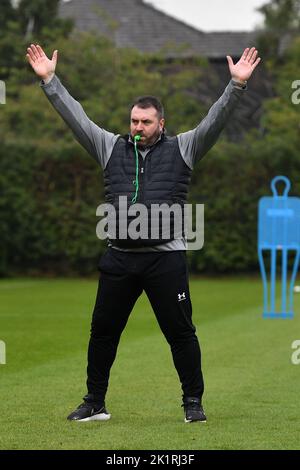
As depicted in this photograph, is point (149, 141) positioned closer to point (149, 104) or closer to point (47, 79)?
point (149, 104)

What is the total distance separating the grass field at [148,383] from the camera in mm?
6941

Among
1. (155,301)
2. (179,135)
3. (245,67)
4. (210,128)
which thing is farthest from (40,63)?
(155,301)

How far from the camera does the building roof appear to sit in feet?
160

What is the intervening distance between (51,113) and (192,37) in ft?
63.1

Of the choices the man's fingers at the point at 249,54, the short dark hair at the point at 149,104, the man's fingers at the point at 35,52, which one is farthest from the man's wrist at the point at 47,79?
the man's fingers at the point at 249,54

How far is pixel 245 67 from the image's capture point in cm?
739

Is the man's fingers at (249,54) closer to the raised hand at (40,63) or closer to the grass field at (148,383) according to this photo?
the raised hand at (40,63)

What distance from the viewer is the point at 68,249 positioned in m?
25.8

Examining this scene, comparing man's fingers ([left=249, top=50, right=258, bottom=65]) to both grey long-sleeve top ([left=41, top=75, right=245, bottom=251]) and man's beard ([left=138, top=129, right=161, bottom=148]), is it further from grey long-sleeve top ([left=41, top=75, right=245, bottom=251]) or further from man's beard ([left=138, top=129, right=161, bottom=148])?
man's beard ([left=138, top=129, right=161, bottom=148])

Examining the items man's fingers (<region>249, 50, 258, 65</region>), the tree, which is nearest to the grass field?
man's fingers (<region>249, 50, 258, 65</region>)

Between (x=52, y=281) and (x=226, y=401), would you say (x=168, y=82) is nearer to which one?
(x=52, y=281)

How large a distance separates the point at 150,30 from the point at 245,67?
43.4 metres
